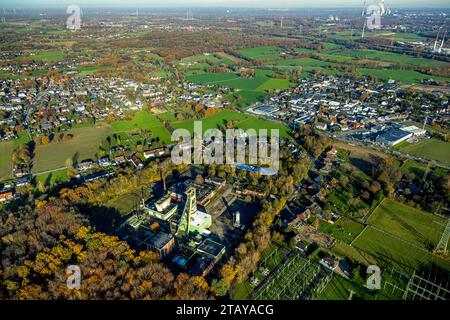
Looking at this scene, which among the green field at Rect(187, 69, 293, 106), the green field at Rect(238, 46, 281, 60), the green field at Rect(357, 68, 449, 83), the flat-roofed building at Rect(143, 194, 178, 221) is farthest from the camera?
the green field at Rect(238, 46, 281, 60)

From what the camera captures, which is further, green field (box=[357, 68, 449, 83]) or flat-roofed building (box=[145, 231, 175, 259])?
green field (box=[357, 68, 449, 83])

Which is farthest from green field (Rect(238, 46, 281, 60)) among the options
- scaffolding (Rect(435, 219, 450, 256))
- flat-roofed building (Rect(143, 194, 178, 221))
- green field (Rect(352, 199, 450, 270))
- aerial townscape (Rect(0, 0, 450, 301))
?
scaffolding (Rect(435, 219, 450, 256))

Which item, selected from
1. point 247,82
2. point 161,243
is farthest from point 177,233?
point 247,82

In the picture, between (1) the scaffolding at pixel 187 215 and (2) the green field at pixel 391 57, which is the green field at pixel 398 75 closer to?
(2) the green field at pixel 391 57

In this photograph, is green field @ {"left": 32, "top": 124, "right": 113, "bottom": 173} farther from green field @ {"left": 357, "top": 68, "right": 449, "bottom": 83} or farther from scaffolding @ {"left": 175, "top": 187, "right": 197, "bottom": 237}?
green field @ {"left": 357, "top": 68, "right": 449, "bottom": 83}

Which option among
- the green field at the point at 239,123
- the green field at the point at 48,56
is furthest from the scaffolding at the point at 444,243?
the green field at the point at 48,56

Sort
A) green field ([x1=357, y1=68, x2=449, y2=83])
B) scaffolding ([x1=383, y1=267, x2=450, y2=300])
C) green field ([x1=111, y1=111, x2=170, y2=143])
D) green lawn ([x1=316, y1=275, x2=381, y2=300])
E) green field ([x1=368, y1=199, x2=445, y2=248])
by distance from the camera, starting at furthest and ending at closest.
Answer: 1. green field ([x1=357, y1=68, x2=449, y2=83])
2. green field ([x1=111, y1=111, x2=170, y2=143])
3. green field ([x1=368, y1=199, x2=445, y2=248])
4. green lawn ([x1=316, y1=275, x2=381, y2=300])
5. scaffolding ([x1=383, y1=267, x2=450, y2=300])

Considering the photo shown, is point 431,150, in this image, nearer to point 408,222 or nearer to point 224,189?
point 408,222
